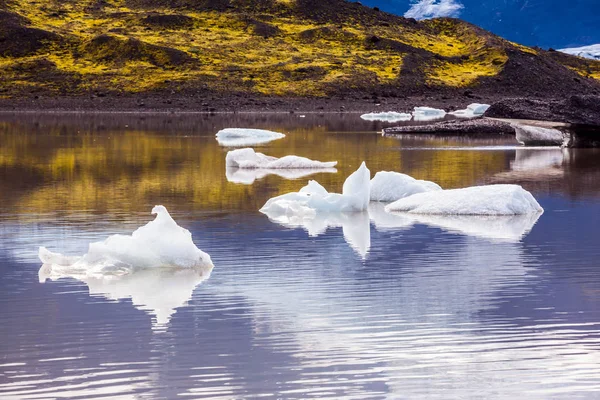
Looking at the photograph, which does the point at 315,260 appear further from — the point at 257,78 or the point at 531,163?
the point at 257,78

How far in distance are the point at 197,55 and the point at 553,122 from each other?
243ft

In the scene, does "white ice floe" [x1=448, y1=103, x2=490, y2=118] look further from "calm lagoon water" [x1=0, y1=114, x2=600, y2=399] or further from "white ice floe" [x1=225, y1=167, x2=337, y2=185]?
"calm lagoon water" [x1=0, y1=114, x2=600, y2=399]

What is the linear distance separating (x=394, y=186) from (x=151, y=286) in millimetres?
9744

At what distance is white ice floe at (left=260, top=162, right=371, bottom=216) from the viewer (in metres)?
20.4

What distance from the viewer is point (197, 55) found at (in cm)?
11212

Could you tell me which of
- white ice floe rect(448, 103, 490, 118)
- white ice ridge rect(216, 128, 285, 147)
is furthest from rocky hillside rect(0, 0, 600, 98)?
white ice ridge rect(216, 128, 285, 147)

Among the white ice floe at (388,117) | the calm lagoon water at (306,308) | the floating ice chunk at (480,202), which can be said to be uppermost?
the white ice floe at (388,117)

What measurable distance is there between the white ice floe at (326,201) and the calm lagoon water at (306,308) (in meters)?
0.62

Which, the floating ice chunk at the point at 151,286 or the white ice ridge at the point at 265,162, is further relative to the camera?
the white ice ridge at the point at 265,162

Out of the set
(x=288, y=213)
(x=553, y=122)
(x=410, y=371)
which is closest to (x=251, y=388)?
(x=410, y=371)

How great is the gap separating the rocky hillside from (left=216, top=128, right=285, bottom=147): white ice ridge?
163ft

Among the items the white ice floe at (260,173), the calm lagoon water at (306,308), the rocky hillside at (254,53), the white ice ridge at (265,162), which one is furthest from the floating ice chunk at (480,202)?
the rocky hillside at (254,53)

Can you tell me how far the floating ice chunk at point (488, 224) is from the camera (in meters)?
17.7

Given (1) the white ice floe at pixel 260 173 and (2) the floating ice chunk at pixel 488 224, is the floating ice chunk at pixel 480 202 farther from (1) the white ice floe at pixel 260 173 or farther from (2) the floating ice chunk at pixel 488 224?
(1) the white ice floe at pixel 260 173
